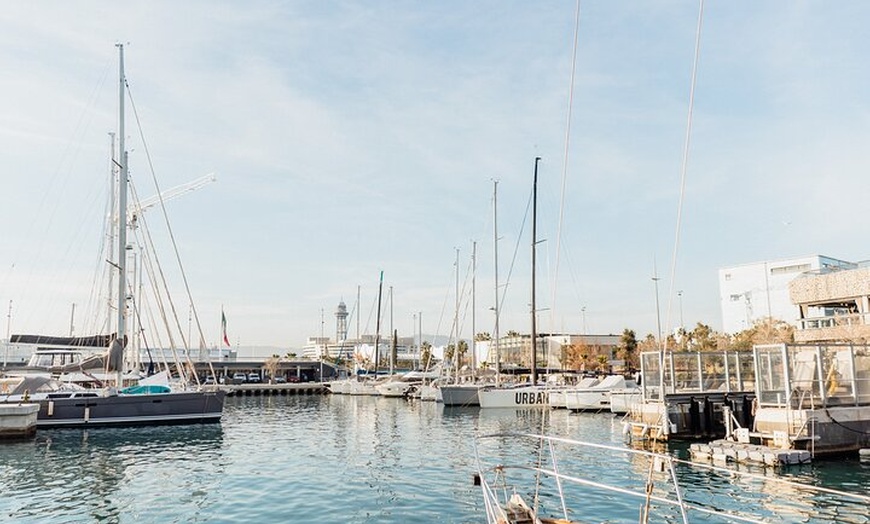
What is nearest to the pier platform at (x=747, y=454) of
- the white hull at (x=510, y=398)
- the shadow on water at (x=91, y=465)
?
the shadow on water at (x=91, y=465)

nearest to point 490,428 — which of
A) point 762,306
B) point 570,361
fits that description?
point 570,361

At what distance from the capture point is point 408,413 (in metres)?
55.5

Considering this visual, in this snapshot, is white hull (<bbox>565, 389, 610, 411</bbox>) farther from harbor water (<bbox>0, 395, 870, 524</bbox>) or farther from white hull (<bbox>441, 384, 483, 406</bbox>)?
harbor water (<bbox>0, 395, 870, 524</bbox>)

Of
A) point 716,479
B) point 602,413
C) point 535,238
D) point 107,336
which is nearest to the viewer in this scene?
point 716,479

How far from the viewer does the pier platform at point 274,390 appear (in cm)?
9114

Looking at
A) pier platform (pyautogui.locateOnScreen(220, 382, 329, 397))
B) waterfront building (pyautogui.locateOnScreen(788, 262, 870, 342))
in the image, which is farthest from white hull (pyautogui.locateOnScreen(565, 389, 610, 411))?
pier platform (pyautogui.locateOnScreen(220, 382, 329, 397))

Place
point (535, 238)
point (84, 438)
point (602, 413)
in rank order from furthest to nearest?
point (535, 238), point (602, 413), point (84, 438)

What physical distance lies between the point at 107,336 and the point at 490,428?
29.4 m

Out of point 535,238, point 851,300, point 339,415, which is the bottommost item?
point 339,415

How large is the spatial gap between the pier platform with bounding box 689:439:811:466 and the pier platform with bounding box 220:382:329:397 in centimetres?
7175

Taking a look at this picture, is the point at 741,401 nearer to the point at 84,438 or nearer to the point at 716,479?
the point at 716,479

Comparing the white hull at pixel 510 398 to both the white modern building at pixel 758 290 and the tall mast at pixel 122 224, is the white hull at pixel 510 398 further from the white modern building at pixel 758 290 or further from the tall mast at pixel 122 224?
the white modern building at pixel 758 290

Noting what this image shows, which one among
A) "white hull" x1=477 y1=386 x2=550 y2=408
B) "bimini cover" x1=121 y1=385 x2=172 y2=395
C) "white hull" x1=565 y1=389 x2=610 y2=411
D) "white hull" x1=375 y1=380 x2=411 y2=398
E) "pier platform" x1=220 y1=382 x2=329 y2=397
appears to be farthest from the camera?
"pier platform" x1=220 y1=382 x2=329 y2=397

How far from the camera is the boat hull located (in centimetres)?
4119
